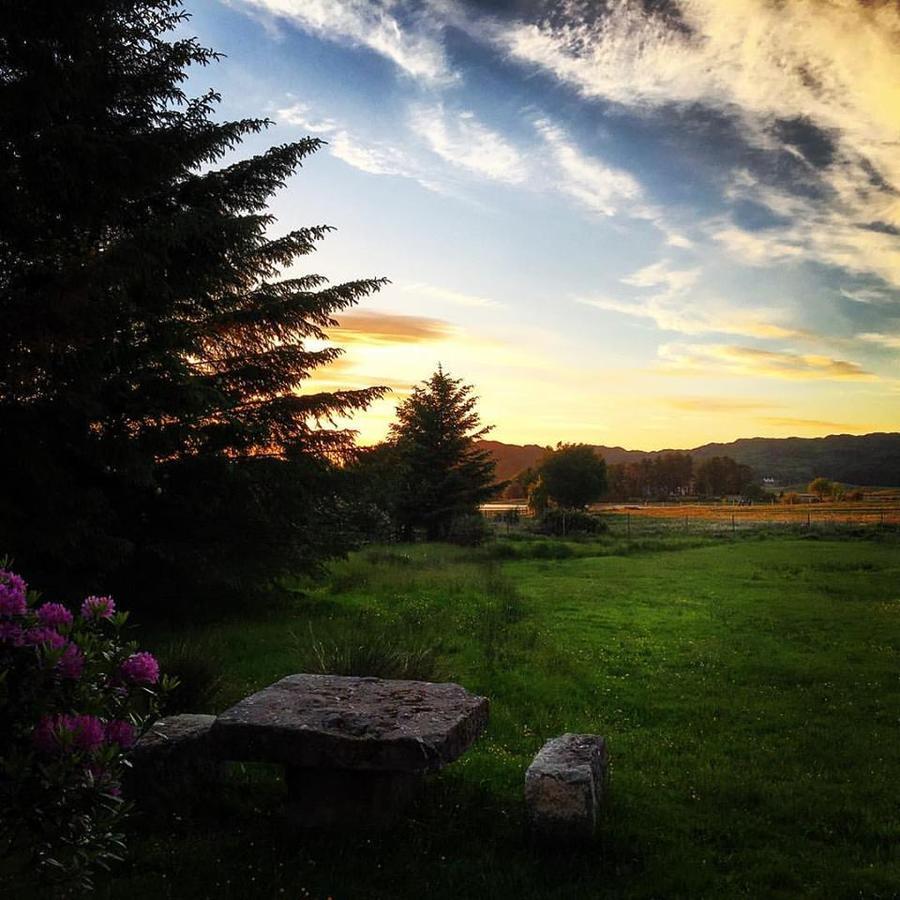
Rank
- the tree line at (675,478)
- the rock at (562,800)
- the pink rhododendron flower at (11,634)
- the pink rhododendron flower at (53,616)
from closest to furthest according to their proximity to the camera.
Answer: the pink rhododendron flower at (11,634), the pink rhododendron flower at (53,616), the rock at (562,800), the tree line at (675,478)

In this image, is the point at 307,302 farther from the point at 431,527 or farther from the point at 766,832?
the point at 431,527

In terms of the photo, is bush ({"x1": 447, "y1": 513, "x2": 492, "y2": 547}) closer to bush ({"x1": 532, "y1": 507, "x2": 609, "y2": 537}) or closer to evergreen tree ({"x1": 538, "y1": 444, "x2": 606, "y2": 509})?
bush ({"x1": 532, "y1": 507, "x2": 609, "y2": 537})

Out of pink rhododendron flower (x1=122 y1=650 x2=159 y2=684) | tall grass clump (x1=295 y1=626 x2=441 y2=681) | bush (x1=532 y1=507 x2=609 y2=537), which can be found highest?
pink rhododendron flower (x1=122 y1=650 x2=159 y2=684)

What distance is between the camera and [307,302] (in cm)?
1465

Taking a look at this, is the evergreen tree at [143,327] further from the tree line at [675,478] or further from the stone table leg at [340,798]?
the tree line at [675,478]

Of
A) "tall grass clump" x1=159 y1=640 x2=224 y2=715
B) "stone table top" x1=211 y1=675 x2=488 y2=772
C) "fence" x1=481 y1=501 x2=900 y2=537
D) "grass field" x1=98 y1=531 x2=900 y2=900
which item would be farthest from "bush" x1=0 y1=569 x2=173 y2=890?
"fence" x1=481 y1=501 x2=900 y2=537

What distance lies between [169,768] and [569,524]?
44.9 meters

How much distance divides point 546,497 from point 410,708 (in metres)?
72.8

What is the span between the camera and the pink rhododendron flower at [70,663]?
A: 3.60 m

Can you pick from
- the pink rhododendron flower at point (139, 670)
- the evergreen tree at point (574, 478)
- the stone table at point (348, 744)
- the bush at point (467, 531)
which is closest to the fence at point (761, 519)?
the bush at point (467, 531)

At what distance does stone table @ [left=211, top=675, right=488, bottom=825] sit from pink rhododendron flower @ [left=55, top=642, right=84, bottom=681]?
2373 millimetres

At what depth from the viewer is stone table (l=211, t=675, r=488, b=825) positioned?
18.1 feet

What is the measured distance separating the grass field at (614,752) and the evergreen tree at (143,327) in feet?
7.52

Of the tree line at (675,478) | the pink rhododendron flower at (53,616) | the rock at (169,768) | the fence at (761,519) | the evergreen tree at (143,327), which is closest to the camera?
the pink rhododendron flower at (53,616)
